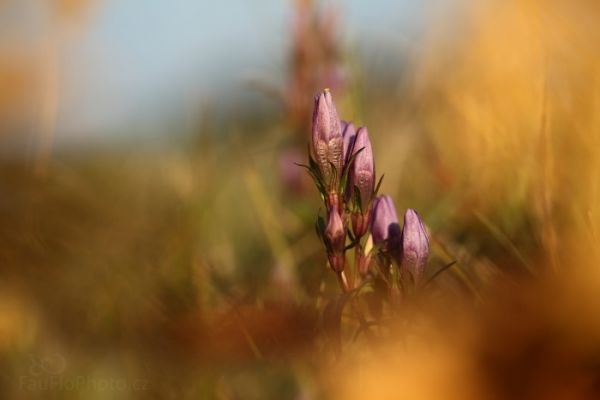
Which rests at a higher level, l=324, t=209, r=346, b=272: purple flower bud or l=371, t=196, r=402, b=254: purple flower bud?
l=324, t=209, r=346, b=272: purple flower bud

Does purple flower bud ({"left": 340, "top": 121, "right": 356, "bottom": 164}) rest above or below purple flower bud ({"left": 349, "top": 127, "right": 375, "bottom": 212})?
above

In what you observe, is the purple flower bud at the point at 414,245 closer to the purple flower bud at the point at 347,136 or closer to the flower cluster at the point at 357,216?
the flower cluster at the point at 357,216

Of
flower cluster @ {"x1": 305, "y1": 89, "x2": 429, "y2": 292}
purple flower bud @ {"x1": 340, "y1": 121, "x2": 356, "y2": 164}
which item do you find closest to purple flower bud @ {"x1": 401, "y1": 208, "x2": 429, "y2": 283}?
flower cluster @ {"x1": 305, "y1": 89, "x2": 429, "y2": 292}

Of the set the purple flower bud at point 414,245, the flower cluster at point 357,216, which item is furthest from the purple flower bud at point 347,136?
the purple flower bud at point 414,245

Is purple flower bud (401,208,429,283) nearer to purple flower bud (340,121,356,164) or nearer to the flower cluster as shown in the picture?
the flower cluster

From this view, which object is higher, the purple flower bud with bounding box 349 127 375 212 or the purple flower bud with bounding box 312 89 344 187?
the purple flower bud with bounding box 312 89 344 187
